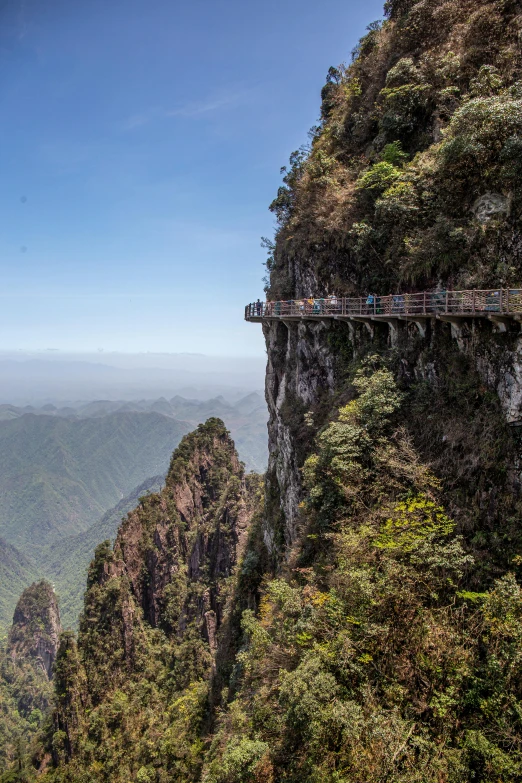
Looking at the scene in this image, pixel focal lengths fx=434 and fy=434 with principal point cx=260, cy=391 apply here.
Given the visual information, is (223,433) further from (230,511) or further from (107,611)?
(107,611)

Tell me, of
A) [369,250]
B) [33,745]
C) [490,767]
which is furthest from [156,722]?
[369,250]

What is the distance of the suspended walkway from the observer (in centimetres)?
1334

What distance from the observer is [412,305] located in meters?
17.9

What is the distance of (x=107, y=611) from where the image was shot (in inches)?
2028

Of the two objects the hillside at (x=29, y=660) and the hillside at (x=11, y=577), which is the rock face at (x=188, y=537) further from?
the hillside at (x=11, y=577)

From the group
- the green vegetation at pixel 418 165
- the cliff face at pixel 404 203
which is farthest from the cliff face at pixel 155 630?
the green vegetation at pixel 418 165

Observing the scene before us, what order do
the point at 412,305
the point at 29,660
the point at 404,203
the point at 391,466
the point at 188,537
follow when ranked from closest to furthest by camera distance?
the point at 391,466 < the point at 412,305 < the point at 404,203 < the point at 188,537 < the point at 29,660

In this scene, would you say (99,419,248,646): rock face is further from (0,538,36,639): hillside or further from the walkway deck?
(0,538,36,639): hillside

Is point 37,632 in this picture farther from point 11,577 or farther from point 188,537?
point 11,577

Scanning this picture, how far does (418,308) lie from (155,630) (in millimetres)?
51591

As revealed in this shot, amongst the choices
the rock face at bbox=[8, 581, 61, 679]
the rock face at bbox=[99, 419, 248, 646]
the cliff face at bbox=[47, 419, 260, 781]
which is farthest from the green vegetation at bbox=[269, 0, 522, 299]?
the rock face at bbox=[8, 581, 61, 679]

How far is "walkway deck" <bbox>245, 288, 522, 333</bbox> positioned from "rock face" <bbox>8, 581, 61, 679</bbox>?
11106 centimetres

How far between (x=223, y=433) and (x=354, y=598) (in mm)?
58525

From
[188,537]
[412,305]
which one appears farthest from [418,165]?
[188,537]
